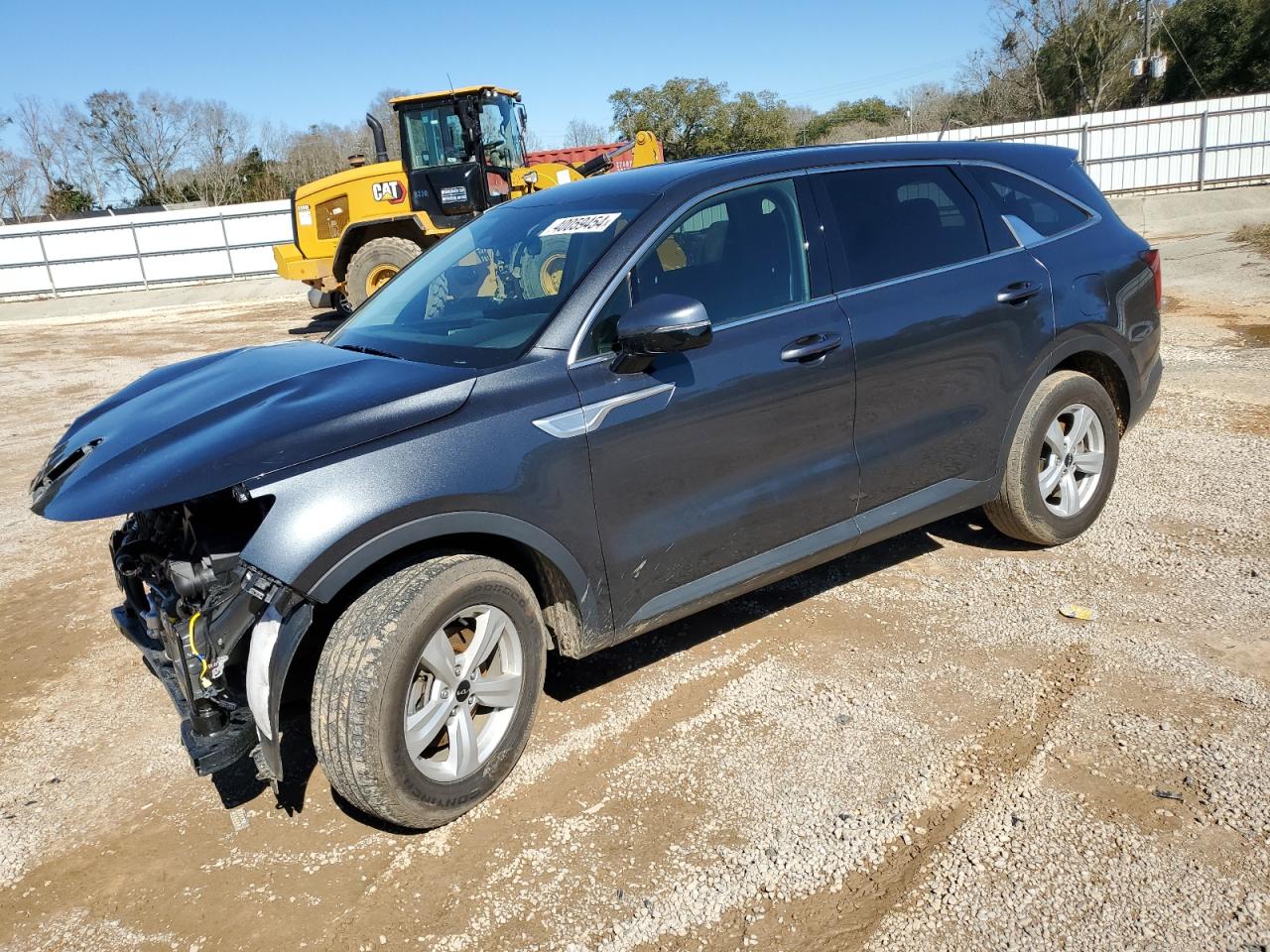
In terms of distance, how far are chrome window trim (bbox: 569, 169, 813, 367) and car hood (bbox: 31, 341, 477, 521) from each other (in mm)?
370

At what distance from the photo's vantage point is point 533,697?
9.96ft

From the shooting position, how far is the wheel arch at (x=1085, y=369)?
4.12 m

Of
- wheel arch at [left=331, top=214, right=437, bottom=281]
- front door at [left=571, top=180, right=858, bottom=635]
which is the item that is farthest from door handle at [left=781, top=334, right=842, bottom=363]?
wheel arch at [left=331, top=214, right=437, bottom=281]

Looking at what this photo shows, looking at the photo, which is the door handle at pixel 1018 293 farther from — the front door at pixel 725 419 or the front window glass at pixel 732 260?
the front window glass at pixel 732 260

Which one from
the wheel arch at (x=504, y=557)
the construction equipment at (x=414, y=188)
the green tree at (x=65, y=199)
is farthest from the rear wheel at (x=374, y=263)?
the green tree at (x=65, y=199)

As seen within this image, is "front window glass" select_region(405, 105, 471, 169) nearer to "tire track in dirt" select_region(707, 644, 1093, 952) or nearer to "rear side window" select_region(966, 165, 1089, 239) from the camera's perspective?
"rear side window" select_region(966, 165, 1089, 239)

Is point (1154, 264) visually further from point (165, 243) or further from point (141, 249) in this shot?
point (141, 249)

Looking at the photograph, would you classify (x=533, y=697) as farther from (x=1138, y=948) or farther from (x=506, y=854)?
(x=1138, y=948)

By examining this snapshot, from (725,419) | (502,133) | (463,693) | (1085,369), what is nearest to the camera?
(463,693)

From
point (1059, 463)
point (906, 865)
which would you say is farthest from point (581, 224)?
point (1059, 463)

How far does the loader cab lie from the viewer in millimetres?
13203

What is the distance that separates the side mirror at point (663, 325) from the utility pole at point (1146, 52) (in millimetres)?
39975

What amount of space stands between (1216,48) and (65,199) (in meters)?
53.7

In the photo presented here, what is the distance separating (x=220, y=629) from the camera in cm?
262
